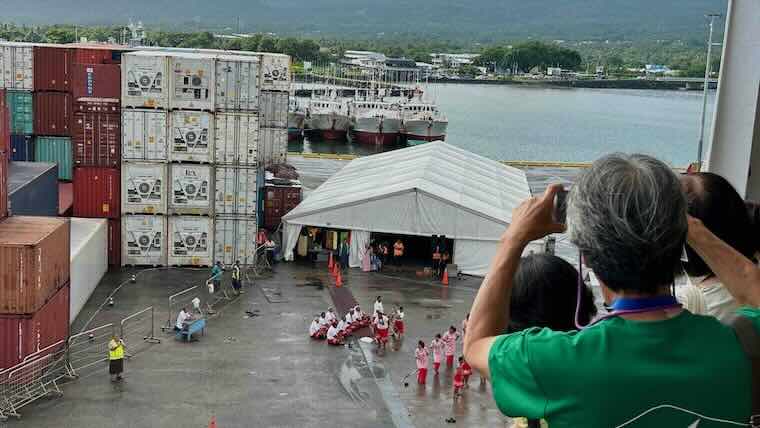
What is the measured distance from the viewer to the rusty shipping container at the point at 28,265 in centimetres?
1691

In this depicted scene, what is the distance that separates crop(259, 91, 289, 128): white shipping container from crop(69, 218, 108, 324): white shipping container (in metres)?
15.9

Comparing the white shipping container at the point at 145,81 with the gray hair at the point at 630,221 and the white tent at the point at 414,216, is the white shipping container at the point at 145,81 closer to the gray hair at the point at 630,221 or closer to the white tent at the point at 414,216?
the white tent at the point at 414,216

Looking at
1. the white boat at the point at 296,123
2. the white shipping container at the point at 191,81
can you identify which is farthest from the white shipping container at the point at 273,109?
the white boat at the point at 296,123

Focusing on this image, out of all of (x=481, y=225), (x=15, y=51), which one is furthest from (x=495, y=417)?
(x=15, y=51)

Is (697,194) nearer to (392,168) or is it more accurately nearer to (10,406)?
(10,406)

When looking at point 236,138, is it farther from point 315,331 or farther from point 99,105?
point 315,331

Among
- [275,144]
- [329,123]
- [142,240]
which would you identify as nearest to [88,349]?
[142,240]

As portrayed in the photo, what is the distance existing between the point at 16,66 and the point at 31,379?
1649 centimetres

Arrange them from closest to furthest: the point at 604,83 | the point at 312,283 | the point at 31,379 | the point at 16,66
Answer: the point at 31,379, the point at 312,283, the point at 16,66, the point at 604,83

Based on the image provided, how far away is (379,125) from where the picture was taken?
260 ft

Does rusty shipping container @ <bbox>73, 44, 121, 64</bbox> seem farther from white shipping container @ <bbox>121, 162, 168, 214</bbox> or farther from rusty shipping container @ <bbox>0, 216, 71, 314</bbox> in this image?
rusty shipping container @ <bbox>0, 216, 71, 314</bbox>

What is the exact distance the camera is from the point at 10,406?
16.1m

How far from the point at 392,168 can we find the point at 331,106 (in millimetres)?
53357

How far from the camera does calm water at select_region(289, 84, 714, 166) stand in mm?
88537
